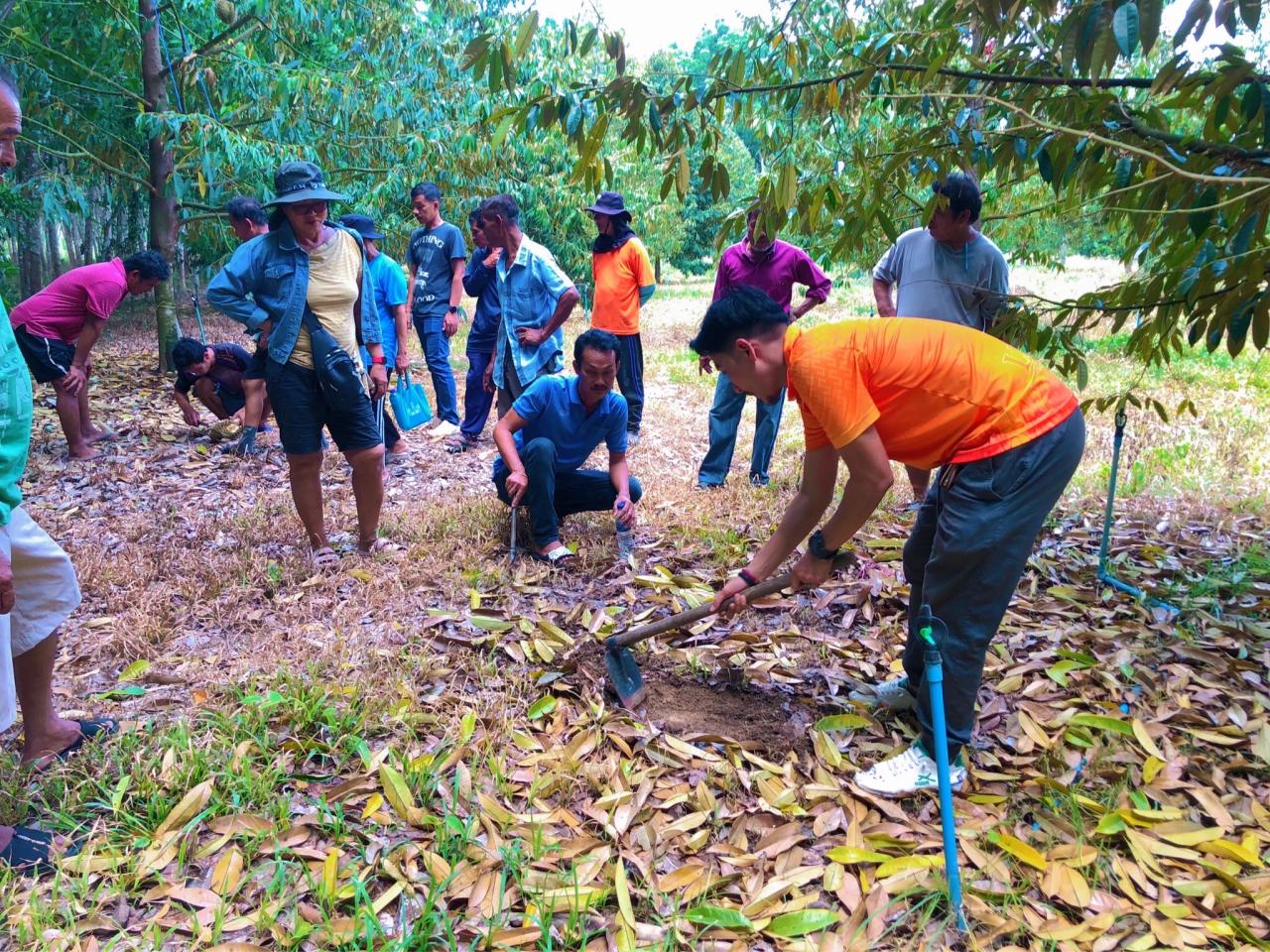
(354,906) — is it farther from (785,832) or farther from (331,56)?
(331,56)

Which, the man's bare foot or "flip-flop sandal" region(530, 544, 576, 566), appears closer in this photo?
the man's bare foot

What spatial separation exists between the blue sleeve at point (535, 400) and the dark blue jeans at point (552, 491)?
128 millimetres

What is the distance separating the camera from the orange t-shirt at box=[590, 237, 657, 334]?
5.78 metres

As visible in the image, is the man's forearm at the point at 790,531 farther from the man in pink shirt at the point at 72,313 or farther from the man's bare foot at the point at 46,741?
the man in pink shirt at the point at 72,313

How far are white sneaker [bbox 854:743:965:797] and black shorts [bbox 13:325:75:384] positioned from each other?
5.31 m

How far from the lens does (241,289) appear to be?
356 centimetres

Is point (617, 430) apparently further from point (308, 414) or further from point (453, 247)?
point (453, 247)

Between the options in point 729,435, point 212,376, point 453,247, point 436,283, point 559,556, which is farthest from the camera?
point 436,283

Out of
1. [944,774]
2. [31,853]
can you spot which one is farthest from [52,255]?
[944,774]

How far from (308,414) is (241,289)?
1.89ft

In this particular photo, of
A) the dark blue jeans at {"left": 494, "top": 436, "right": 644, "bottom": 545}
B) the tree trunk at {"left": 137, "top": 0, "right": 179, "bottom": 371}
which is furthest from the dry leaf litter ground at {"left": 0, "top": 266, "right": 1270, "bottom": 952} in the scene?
the tree trunk at {"left": 137, "top": 0, "right": 179, "bottom": 371}

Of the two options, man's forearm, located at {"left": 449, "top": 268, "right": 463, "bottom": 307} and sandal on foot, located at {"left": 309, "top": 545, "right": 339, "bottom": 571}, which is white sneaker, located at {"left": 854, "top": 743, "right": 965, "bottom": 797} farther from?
man's forearm, located at {"left": 449, "top": 268, "right": 463, "bottom": 307}

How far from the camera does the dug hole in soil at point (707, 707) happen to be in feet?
8.95

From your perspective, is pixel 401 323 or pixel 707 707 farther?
pixel 401 323
